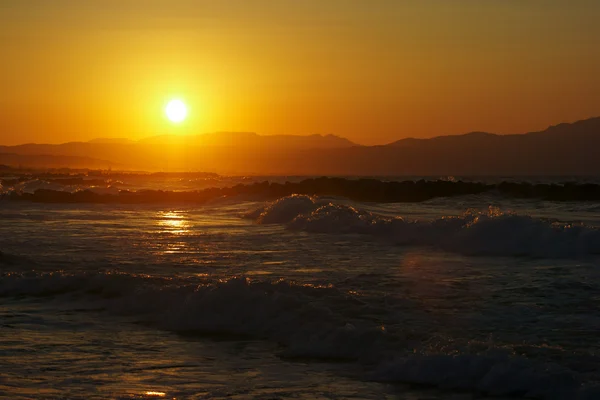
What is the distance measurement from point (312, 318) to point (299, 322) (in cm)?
16

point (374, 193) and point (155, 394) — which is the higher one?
point (374, 193)

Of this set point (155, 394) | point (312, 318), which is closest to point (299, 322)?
point (312, 318)

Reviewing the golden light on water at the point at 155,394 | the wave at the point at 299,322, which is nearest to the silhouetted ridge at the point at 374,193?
the wave at the point at 299,322

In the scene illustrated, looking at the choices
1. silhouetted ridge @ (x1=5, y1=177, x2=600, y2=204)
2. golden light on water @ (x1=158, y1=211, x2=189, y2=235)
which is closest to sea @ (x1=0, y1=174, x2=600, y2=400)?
golden light on water @ (x1=158, y1=211, x2=189, y2=235)

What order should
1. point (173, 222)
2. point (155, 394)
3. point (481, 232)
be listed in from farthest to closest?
point (173, 222) < point (481, 232) < point (155, 394)

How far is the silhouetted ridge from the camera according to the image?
137ft

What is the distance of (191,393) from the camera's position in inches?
270

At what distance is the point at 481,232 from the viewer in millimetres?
18172

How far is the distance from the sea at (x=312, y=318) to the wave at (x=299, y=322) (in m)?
0.02

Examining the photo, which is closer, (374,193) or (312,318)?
(312,318)

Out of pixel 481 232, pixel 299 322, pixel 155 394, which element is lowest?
pixel 155 394

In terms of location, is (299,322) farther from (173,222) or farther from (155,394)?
(173,222)

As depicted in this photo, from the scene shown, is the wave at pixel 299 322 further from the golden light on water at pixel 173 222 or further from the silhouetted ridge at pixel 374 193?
the silhouetted ridge at pixel 374 193

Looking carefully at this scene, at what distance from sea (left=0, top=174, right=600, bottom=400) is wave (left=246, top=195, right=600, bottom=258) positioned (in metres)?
0.07
